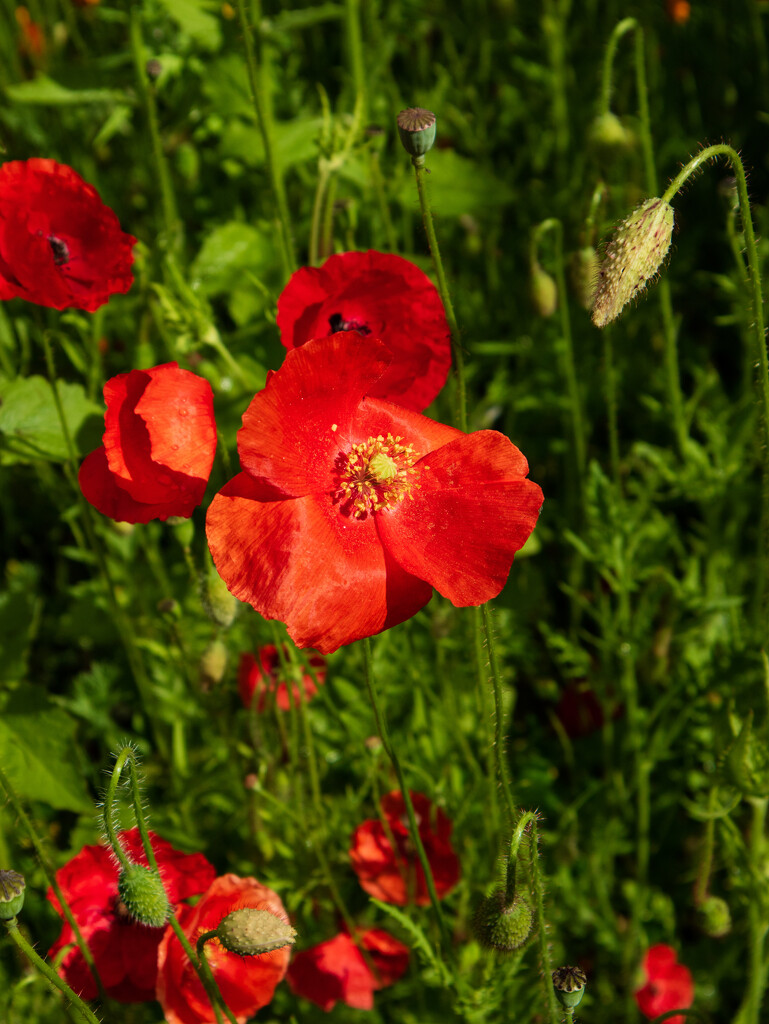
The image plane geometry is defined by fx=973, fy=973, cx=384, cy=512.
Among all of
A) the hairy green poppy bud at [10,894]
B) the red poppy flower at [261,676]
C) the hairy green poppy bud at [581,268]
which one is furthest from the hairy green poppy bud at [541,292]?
the hairy green poppy bud at [10,894]

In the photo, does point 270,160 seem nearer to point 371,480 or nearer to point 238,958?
point 371,480

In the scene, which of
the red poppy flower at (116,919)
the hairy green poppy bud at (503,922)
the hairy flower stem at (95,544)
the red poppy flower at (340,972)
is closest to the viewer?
the hairy green poppy bud at (503,922)

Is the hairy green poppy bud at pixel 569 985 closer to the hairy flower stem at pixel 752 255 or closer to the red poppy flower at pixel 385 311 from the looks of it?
the hairy flower stem at pixel 752 255

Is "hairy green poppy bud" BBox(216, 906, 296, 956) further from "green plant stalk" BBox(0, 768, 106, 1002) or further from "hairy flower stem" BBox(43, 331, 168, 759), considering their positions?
"hairy flower stem" BBox(43, 331, 168, 759)

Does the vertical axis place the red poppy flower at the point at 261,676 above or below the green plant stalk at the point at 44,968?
below

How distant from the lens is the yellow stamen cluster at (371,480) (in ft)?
4.81

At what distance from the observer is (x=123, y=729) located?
2.68 m

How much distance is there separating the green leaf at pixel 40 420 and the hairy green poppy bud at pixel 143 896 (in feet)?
2.81

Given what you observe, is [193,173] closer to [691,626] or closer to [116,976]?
[691,626]

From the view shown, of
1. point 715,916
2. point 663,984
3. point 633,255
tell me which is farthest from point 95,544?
point 663,984

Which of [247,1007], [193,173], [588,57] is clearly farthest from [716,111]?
[247,1007]

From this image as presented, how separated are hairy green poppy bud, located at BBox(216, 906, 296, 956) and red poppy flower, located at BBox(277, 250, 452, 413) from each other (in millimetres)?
768

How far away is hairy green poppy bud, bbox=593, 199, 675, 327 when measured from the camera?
123 cm

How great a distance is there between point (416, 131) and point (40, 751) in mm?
1309
